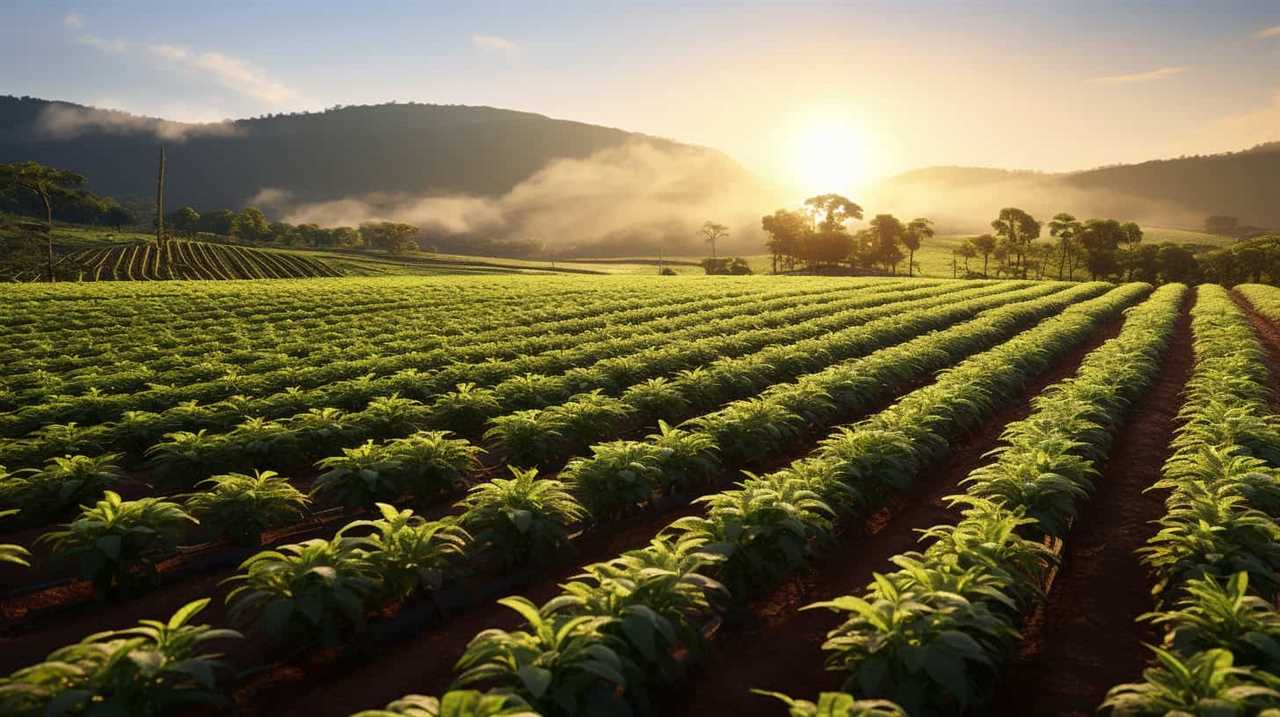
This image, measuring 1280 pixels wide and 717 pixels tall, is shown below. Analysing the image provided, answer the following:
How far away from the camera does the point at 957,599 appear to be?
15.1 feet

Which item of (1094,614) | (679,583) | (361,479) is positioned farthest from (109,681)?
(1094,614)

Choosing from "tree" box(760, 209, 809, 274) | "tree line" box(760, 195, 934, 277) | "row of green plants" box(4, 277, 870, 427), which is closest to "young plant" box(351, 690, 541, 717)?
"row of green plants" box(4, 277, 870, 427)

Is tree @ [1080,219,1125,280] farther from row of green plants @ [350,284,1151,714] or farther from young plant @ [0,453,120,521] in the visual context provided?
young plant @ [0,453,120,521]

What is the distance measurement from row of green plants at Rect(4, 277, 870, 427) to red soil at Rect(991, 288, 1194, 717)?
15250 mm

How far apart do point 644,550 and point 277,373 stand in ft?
48.7

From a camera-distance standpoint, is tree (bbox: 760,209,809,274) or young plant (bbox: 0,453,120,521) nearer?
young plant (bbox: 0,453,120,521)

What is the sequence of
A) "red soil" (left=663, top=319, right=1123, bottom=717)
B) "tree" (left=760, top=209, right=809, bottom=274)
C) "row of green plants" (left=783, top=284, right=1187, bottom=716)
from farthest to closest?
1. "tree" (left=760, top=209, right=809, bottom=274)
2. "red soil" (left=663, top=319, right=1123, bottom=717)
3. "row of green plants" (left=783, top=284, right=1187, bottom=716)

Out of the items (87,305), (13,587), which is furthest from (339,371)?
(87,305)

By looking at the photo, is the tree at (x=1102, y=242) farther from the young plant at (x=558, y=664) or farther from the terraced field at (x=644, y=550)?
the young plant at (x=558, y=664)

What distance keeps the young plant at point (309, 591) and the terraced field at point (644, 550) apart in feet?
0.11

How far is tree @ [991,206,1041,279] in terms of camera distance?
120 metres

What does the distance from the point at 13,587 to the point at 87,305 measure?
1337 inches

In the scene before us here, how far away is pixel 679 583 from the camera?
16.8ft

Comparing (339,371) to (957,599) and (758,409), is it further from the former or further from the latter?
(957,599)
